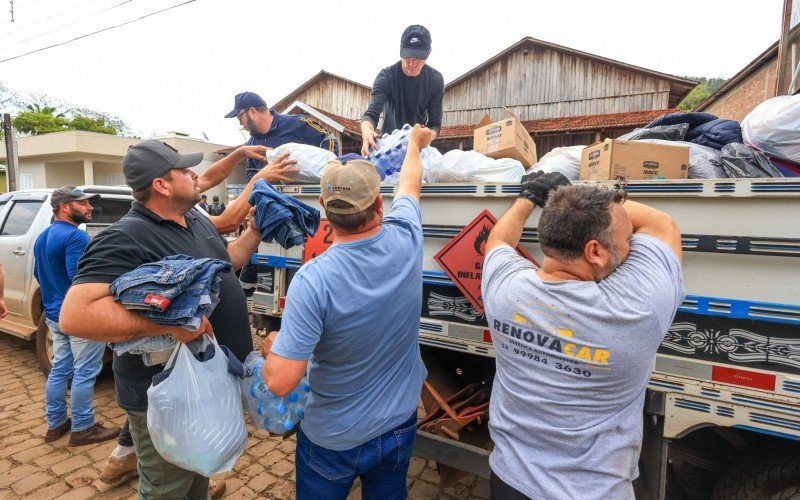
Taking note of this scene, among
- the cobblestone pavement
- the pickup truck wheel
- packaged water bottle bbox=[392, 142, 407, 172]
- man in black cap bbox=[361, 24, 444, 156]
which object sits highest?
man in black cap bbox=[361, 24, 444, 156]

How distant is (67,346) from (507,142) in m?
4.16

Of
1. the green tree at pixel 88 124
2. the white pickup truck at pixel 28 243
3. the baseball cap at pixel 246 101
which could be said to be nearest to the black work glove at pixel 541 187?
the baseball cap at pixel 246 101

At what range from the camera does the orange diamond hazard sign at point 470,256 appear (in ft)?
7.27

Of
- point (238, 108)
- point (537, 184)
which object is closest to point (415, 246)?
point (537, 184)

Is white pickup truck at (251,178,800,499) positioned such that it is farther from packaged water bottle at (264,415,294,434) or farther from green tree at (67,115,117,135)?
green tree at (67,115,117,135)

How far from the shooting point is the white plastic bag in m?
1.65

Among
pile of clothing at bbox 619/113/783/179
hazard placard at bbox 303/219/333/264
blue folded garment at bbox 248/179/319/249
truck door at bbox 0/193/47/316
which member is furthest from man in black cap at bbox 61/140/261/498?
truck door at bbox 0/193/47/316

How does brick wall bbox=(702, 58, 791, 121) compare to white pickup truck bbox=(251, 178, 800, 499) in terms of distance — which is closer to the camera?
white pickup truck bbox=(251, 178, 800, 499)

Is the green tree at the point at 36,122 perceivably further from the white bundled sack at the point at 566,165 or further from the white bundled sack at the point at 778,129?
the white bundled sack at the point at 778,129

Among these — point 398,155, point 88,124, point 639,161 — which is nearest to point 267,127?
point 398,155

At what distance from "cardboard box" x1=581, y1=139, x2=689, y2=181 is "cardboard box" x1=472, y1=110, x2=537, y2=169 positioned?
25.6 inches

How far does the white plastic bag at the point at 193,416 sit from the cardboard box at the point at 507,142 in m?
1.97

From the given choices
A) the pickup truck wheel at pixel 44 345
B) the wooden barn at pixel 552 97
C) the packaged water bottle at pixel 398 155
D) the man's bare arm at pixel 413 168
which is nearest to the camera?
the man's bare arm at pixel 413 168

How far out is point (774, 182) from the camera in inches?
63.4
